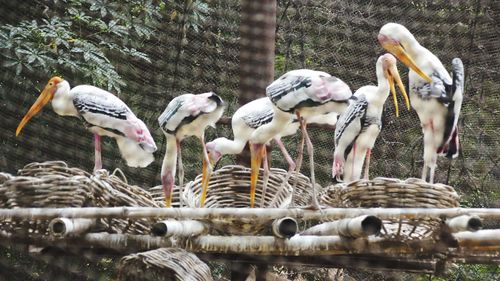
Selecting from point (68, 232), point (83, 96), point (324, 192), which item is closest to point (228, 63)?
point (83, 96)

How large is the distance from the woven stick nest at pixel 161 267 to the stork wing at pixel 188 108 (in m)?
0.27

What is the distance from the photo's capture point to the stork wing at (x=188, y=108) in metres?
1.82

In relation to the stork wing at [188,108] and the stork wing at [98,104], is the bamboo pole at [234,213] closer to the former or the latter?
the stork wing at [188,108]

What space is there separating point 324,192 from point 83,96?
23.4 inches

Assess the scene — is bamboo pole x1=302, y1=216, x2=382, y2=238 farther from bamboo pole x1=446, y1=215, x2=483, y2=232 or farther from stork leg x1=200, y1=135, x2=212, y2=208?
stork leg x1=200, y1=135, x2=212, y2=208

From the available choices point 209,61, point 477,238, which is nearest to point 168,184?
point 477,238

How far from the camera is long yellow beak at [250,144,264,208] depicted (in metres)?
1.89

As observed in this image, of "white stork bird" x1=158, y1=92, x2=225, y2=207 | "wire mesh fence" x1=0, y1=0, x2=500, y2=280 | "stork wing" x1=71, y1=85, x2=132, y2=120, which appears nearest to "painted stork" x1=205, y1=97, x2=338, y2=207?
"white stork bird" x1=158, y1=92, x2=225, y2=207

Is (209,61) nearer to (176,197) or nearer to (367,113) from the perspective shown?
(176,197)

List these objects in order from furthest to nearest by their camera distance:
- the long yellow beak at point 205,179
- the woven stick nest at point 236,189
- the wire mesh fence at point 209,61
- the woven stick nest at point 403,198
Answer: the wire mesh fence at point 209,61 → the woven stick nest at point 236,189 → the long yellow beak at point 205,179 → the woven stick nest at point 403,198

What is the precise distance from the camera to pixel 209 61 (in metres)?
3.22

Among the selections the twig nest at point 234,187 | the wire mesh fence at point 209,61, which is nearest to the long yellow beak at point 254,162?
the twig nest at point 234,187

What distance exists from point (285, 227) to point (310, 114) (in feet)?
0.77

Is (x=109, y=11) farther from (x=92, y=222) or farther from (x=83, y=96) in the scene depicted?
(x=92, y=222)
